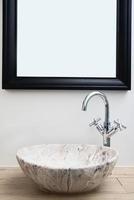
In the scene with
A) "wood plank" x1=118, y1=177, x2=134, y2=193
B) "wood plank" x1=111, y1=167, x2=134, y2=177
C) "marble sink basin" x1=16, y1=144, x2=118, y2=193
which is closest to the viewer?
"marble sink basin" x1=16, y1=144, x2=118, y2=193

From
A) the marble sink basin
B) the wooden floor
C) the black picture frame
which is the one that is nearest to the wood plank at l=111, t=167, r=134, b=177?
the wooden floor

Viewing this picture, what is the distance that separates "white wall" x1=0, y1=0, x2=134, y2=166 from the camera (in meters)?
1.06

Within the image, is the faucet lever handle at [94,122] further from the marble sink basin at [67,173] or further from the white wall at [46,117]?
the marble sink basin at [67,173]

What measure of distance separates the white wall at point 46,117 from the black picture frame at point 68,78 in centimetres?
3

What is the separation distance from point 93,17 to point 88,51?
14 centimetres

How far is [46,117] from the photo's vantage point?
106 cm

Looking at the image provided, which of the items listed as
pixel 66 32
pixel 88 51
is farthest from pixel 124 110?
pixel 66 32

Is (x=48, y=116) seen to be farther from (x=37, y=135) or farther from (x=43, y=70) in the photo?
(x=43, y=70)

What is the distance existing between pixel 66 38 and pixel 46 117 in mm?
339

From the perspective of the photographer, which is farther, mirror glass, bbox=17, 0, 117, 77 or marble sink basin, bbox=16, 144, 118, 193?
mirror glass, bbox=17, 0, 117, 77

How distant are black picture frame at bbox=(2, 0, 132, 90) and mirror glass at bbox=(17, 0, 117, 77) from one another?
20 millimetres

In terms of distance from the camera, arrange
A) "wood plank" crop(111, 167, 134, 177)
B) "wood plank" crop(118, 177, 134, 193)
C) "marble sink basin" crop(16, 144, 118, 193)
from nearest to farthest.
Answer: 1. "marble sink basin" crop(16, 144, 118, 193)
2. "wood plank" crop(118, 177, 134, 193)
3. "wood plank" crop(111, 167, 134, 177)

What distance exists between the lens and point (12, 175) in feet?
3.20

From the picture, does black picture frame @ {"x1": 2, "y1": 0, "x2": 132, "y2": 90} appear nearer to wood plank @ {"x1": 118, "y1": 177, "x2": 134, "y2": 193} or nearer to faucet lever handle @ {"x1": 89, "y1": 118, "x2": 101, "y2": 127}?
faucet lever handle @ {"x1": 89, "y1": 118, "x2": 101, "y2": 127}
